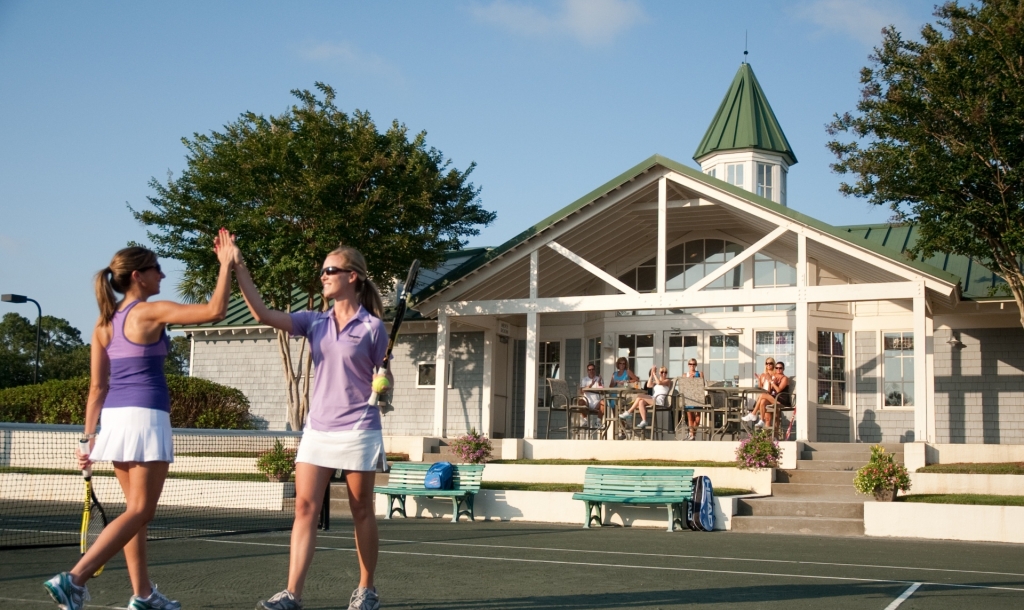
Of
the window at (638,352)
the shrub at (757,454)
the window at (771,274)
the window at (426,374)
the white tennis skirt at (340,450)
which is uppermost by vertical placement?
the window at (771,274)

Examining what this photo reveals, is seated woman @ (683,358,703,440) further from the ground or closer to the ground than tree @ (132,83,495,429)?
closer to the ground

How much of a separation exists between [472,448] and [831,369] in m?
7.82

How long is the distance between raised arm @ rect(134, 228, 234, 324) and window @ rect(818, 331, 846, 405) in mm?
17094

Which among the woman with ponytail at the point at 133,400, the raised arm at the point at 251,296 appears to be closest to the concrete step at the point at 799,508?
the woman with ponytail at the point at 133,400

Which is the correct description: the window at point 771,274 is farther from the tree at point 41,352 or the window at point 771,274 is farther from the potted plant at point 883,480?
the tree at point 41,352

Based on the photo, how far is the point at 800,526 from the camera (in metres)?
13.4

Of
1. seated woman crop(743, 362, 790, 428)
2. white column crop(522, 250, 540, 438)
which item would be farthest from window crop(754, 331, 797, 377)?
white column crop(522, 250, 540, 438)

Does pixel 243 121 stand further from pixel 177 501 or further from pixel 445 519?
pixel 445 519

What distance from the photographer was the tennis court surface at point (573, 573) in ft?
21.6

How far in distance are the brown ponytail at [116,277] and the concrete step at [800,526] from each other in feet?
32.8

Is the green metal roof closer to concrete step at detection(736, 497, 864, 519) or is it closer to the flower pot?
the flower pot

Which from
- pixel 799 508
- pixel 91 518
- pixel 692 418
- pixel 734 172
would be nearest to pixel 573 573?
pixel 91 518

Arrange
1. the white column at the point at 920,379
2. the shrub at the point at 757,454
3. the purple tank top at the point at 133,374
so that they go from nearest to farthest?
the purple tank top at the point at 133,374
the shrub at the point at 757,454
the white column at the point at 920,379

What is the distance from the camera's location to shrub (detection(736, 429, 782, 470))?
15.7 metres
